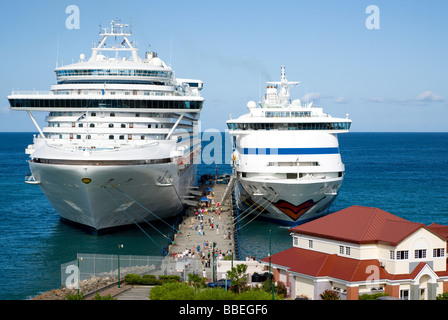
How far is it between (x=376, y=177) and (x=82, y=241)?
68.7 metres

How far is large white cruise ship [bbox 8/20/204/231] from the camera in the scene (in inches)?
1754

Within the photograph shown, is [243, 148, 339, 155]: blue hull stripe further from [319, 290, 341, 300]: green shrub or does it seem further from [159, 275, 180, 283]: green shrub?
[319, 290, 341, 300]: green shrub

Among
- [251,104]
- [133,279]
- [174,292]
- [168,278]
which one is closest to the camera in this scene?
[174,292]

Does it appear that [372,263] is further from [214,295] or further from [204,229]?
[204,229]

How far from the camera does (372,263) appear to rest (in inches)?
1217

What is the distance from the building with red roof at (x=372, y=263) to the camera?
98.4 ft

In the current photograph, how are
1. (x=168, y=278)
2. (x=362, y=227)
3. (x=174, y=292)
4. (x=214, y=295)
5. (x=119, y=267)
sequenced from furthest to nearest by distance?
(x=119, y=267)
(x=168, y=278)
(x=362, y=227)
(x=174, y=292)
(x=214, y=295)

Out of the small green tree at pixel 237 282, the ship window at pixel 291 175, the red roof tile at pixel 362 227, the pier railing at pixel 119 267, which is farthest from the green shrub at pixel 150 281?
the ship window at pixel 291 175

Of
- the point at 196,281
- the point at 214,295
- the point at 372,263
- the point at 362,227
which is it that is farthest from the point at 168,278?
the point at 372,263

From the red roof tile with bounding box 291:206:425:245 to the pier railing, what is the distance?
22.6 feet

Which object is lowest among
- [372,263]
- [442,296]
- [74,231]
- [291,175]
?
[442,296]

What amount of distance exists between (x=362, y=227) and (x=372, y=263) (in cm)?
228

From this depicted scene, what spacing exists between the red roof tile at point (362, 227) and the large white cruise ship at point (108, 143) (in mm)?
15963

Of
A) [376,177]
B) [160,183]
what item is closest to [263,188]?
[160,183]
